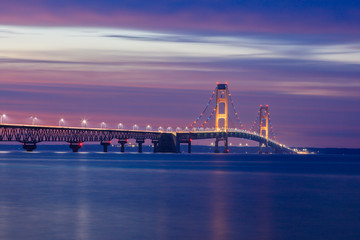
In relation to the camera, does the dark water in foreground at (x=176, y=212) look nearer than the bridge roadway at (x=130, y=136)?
Yes

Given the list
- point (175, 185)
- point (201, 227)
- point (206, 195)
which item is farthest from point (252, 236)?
point (175, 185)

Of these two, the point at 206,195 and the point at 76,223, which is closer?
the point at 76,223

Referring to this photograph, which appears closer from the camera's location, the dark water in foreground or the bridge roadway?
the dark water in foreground

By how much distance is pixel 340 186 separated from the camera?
169ft

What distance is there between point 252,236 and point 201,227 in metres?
2.53

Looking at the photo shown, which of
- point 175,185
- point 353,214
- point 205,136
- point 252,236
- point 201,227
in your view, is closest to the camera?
point 252,236

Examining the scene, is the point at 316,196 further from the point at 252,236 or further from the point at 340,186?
the point at 252,236

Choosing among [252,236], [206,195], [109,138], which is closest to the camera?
[252,236]

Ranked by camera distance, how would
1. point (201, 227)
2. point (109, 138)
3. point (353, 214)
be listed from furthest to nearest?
1. point (109, 138)
2. point (353, 214)
3. point (201, 227)

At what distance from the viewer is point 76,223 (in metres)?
25.8

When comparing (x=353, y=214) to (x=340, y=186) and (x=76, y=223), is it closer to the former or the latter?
(x=76, y=223)

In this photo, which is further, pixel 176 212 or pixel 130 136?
pixel 130 136

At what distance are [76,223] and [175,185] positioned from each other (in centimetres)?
2471

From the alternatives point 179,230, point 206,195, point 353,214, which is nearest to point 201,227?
point 179,230
